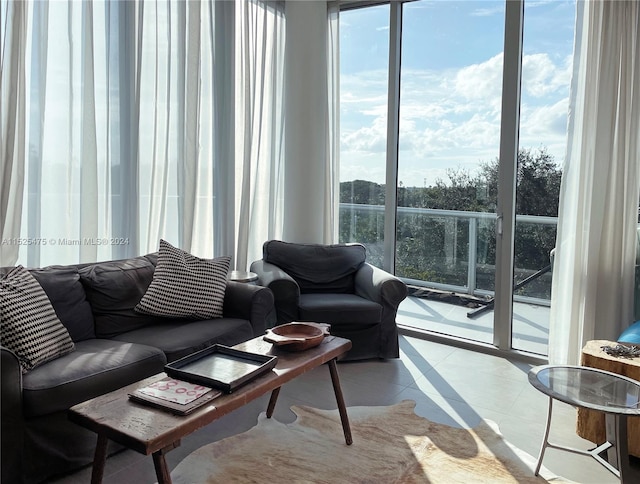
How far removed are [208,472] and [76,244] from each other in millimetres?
1690

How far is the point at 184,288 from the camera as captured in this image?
323 centimetres

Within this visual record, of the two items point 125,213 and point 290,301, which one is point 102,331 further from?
point 290,301

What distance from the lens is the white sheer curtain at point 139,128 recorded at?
297 centimetres

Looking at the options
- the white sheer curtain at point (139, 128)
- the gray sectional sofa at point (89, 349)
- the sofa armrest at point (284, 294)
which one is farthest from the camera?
the sofa armrest at point (284, 294)

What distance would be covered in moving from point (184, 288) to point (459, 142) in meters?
2.45

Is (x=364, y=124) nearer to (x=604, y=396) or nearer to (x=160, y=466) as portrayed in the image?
(x=604, y=396)

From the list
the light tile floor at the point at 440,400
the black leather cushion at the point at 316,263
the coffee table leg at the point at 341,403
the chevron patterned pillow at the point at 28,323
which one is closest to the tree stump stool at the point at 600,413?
the light tile floor at the point at 440,400

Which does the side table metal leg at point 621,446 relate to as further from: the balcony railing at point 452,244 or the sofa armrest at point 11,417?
the sofa armrest at point 11,417

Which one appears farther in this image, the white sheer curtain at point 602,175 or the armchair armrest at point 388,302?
the armchair armrest at point 388,302

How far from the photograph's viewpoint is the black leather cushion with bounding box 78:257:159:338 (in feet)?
9.84

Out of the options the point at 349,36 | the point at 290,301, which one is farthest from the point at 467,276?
the point at 349,36

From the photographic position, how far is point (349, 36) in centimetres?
480

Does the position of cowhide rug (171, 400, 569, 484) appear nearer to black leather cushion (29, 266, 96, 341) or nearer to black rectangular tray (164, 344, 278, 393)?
black rectangular tray (164, 344, 278, 393)

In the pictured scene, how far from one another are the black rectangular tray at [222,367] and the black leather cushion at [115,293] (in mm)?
974
